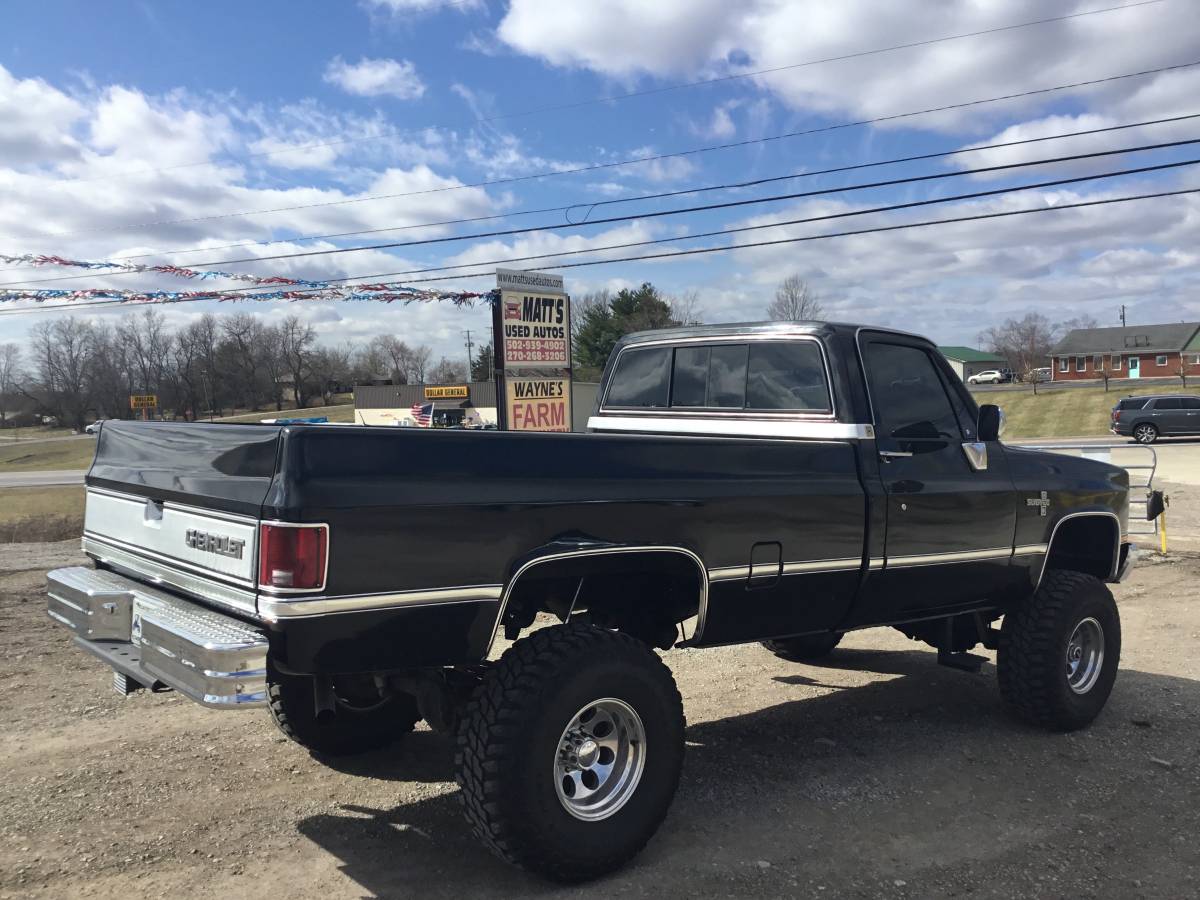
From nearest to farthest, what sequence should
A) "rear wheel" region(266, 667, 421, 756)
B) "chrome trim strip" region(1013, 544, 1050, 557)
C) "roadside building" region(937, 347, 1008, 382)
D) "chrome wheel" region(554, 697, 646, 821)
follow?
"chrome wheel" region(554, 697, 646, 821) < "rear wheel" region(266, 667, 421, 756) < "chrome trim strip" region(1013, 544, 1050, 557) < "roadside building" region(937, 347, 1008, 382)

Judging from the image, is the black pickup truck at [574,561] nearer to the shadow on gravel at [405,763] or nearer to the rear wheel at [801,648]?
the shadow on gravel at [405,763]

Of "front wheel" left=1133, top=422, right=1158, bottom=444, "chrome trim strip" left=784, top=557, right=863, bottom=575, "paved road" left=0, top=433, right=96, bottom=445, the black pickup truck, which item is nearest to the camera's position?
the black pickup truck

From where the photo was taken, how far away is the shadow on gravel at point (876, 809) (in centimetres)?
346

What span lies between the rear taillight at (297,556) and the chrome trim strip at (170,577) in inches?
6.7

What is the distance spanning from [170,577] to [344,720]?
1.43m

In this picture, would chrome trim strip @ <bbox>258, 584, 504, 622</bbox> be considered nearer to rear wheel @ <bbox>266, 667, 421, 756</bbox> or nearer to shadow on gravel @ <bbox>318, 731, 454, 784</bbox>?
rear wheel @ <bbox>266, 667, 421, 756</bbox>

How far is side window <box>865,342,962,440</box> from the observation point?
176 inches

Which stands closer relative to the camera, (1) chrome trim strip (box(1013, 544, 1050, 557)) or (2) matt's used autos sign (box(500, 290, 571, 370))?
(1) chrome trim strip (box(1013, 544, 1050, 557))

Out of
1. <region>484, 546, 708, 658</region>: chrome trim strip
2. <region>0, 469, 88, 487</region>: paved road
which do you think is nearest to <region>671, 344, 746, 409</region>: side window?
<region>484, 546, 708, 658</region>: chrome trim strip

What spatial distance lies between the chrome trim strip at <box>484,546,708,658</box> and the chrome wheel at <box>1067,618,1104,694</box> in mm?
2709

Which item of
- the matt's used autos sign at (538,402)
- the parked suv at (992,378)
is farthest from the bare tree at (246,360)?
the parked suv at (992,378)

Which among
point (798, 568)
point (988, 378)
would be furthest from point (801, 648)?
point (988, 378)

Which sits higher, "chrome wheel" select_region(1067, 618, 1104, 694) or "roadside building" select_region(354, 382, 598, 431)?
"roadside building" select_region(354, 382, 598, 431)

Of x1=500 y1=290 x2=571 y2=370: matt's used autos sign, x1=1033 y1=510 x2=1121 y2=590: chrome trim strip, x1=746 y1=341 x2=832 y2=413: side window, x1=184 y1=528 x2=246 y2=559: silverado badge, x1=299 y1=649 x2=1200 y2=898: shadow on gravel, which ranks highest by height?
x1=500 y1=290 x2=571 y2=370: matt's used autos sign
